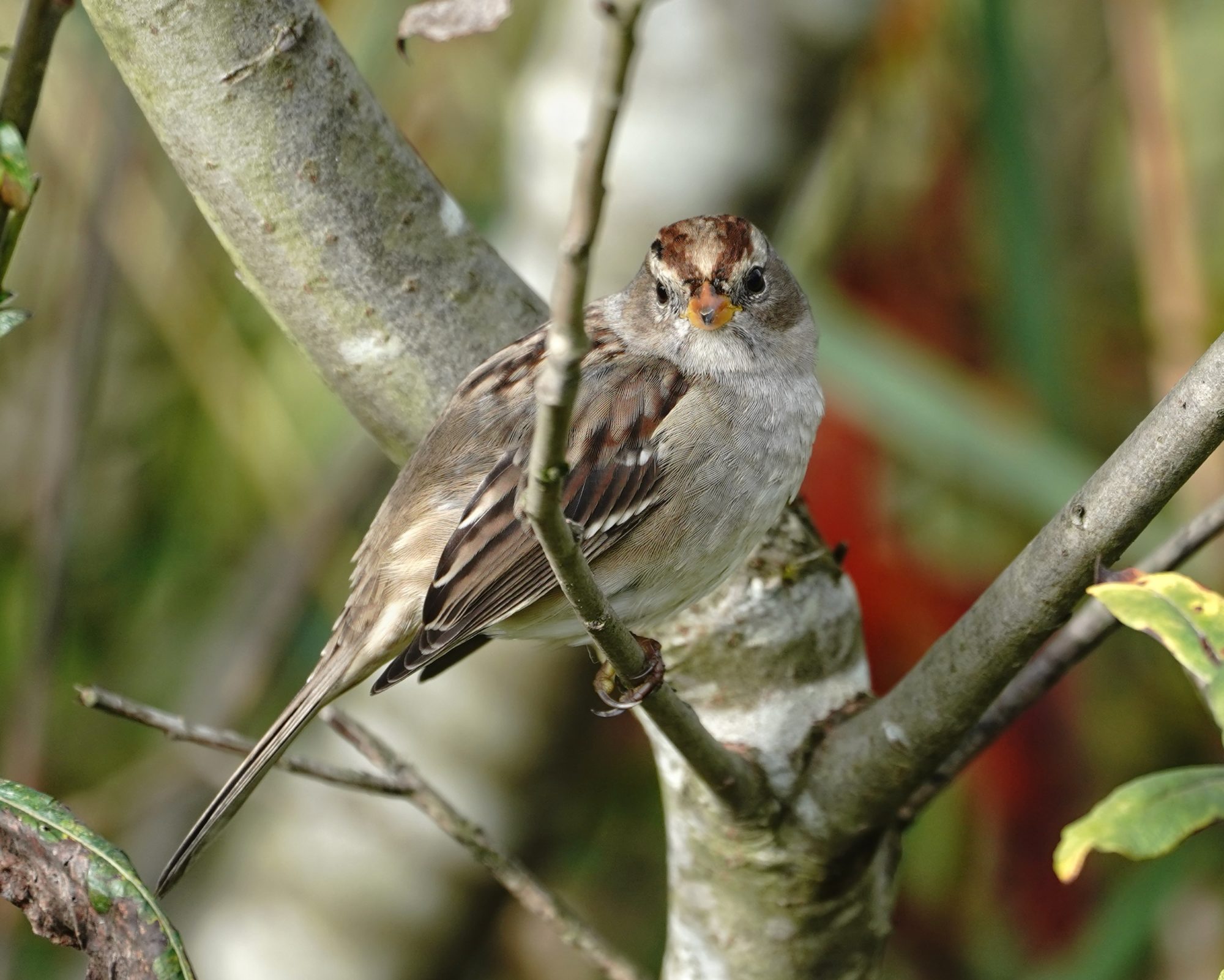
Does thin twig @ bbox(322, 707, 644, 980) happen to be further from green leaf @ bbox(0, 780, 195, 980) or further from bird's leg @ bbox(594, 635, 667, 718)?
green leaf @ bbox(0, 780, 195, 980)

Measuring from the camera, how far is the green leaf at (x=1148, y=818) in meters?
0.93

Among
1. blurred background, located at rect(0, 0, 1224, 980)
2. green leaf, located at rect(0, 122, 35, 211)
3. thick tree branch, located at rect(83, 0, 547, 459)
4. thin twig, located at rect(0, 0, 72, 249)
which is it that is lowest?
blurred background, located at rect(0, 0, 1224, 980)

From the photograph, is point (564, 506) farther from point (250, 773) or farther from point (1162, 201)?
point (1162, 201)

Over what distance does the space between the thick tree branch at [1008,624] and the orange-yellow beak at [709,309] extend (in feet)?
1.86

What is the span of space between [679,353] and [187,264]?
5.70ft

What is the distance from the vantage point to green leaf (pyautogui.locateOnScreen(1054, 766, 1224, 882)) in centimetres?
93

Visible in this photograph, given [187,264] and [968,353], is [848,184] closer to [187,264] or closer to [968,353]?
[968,353]

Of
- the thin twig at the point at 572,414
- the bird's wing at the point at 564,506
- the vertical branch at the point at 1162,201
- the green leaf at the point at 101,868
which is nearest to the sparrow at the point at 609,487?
the bird's wing at the point at 564,506

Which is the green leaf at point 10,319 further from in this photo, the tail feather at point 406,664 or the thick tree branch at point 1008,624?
the thick tree branch at point 1008,624

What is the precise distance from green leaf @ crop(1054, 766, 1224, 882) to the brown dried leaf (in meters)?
0.73

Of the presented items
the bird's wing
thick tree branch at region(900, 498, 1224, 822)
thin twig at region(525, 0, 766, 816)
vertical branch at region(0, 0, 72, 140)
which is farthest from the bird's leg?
vertical branch at region(0, 0, 72, 140)

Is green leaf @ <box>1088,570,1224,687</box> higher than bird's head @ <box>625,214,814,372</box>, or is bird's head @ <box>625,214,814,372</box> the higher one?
bird's head @ <box>625,214,814,372</box>

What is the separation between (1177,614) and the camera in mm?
1069

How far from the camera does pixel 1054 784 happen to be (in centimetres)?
299
